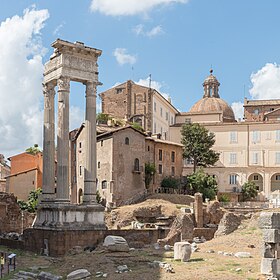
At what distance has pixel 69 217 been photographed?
1017 inches

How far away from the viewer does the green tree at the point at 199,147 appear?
2292 inches

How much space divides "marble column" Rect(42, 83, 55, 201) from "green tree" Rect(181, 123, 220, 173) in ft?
101

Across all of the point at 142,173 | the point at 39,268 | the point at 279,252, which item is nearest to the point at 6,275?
the point at 39,268

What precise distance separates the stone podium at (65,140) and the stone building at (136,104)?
1284 inches

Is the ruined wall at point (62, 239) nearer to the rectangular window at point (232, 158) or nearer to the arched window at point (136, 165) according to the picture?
the arched window at point (136, 165)

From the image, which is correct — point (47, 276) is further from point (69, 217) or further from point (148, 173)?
point (148, 173)

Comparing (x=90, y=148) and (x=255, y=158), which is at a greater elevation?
(x=255, y=158)

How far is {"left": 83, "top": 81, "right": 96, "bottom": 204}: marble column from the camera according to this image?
89.9 ft

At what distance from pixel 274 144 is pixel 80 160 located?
931 inches

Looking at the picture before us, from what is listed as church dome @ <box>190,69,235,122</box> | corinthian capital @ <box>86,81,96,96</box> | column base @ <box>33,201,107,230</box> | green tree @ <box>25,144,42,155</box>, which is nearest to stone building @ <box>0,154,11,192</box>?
green tree @ <box>25,144,42,155</box>

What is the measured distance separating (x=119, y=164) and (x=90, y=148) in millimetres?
20145

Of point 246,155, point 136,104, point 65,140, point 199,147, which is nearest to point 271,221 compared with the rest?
point 65,140

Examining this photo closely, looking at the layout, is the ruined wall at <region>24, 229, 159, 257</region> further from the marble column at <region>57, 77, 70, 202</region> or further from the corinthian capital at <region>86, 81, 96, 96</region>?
the corinthian capital at <region>86, 81, 96, 96</region>

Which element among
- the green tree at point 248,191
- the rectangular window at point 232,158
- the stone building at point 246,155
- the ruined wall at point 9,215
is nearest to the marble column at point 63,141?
the ruined wall at point 9,215
